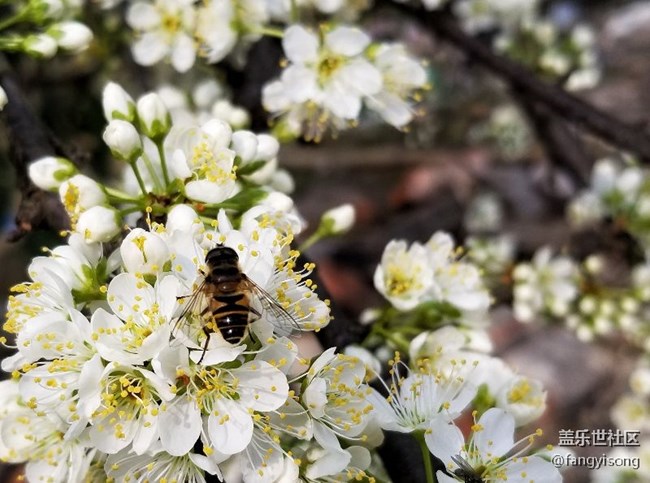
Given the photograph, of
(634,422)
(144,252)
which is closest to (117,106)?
(144,252)

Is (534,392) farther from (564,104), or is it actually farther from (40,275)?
(564,104)

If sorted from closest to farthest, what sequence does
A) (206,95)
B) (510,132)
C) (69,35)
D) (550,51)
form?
1. (69,35)
2. (206,95)
3. (550,51)
4. (510,132)

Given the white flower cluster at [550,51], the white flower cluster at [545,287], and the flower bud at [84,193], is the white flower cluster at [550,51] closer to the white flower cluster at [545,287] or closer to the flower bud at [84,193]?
the white flower cluster at [545,287]

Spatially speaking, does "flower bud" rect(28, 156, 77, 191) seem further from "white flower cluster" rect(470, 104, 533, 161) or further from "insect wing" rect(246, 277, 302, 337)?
"white flower cluster" rect(470, 104, 533, 161)

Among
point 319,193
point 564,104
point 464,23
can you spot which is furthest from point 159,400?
point 319,193

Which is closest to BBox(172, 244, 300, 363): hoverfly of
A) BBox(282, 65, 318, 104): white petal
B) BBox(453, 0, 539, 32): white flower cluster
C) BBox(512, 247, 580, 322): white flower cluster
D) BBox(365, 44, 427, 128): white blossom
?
BBox(282, 65, 318, 104): white petal

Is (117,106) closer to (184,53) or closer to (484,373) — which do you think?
(184,53)
